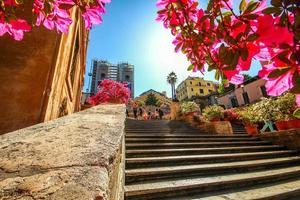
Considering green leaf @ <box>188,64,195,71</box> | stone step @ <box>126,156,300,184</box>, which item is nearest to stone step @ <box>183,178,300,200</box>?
stone step @ <box>126,156,300,184</box>

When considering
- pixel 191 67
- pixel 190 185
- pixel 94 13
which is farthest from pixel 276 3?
pixel 190 185

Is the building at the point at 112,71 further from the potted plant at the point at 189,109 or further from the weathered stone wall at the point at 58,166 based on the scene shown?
the weathered stone wall at the point at 58,166

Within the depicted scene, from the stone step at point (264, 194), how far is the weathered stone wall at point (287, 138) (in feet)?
10.3

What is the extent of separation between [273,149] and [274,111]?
149 centimetres

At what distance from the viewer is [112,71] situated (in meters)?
72.2

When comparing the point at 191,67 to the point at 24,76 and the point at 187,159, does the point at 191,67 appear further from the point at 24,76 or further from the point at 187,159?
the point at 24,76

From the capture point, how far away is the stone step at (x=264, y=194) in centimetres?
292

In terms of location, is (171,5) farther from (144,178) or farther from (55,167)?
(144,178)

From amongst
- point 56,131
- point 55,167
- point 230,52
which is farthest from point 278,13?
point 56,131

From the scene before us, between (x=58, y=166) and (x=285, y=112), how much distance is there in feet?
25.9

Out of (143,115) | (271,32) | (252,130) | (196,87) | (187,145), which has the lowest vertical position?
(187,145)

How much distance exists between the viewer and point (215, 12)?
0.93 meters

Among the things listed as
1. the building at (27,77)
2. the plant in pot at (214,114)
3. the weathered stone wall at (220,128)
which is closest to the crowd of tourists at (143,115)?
the plant in pot at (214,114)

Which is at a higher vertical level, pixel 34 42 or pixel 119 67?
pixel 119 67
